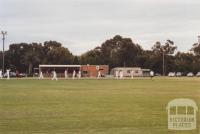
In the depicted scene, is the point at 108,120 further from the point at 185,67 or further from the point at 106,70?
the point at 185,67

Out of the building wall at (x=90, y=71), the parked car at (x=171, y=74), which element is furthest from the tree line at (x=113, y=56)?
the building wall at (x=90, y=71)

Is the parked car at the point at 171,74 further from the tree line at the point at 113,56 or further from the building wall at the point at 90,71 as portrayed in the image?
the building wall at the point at 90,71

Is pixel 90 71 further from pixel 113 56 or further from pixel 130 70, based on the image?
pixel 113 56

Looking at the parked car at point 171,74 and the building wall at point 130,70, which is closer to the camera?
the building wall at point 130,70

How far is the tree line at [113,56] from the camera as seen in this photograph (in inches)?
5635

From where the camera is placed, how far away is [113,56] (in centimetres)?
15775

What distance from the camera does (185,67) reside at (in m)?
150

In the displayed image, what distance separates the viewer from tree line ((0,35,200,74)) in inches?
5635

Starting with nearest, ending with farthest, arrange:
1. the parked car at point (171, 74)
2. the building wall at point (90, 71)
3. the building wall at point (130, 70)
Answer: the building wall at point (90, 71), the building wall at point (130, 70), the parked car at point (171, 74)

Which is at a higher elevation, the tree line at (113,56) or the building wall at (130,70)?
the tree line at (113,56)

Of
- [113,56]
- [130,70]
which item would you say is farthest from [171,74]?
[113,56]

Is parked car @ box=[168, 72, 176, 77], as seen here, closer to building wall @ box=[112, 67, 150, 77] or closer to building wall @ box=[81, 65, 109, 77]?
building wall @ box=[112, 67, 150, 77]

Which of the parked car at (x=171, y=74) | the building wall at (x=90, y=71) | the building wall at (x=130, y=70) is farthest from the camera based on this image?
the parked car at (x=171, y=74)

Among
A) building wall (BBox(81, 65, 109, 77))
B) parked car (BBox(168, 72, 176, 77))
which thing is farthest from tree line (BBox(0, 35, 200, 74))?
building wall (BBox(81, 65, 109, 77))
